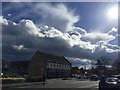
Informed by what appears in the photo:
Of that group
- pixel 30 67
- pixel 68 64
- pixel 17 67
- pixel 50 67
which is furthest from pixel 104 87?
pixel 17 67

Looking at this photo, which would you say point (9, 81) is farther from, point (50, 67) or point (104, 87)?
point (50, 67)

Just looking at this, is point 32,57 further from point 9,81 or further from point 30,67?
point 9,81

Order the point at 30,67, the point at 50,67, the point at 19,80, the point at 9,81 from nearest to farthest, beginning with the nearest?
the point at 9,81 → the point at 19,80 → the point at 50,67 → the point at 30,67

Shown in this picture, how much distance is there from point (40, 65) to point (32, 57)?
7.61m

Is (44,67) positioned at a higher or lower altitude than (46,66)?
lower

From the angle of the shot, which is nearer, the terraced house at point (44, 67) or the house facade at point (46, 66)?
the house facade at point (46, 66)

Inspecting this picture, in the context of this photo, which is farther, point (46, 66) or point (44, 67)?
point (44, 67)

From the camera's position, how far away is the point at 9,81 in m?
26.0

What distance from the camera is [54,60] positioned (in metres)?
69.2

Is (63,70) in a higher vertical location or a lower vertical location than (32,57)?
lower

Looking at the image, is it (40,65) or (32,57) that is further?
(32,57)

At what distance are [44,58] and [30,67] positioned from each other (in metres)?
10.0

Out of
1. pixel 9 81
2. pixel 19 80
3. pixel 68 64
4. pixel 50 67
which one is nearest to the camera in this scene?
pixel 9 81

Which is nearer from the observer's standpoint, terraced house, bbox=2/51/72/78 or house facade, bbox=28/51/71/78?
house facade, bbox=28/51/71/78
